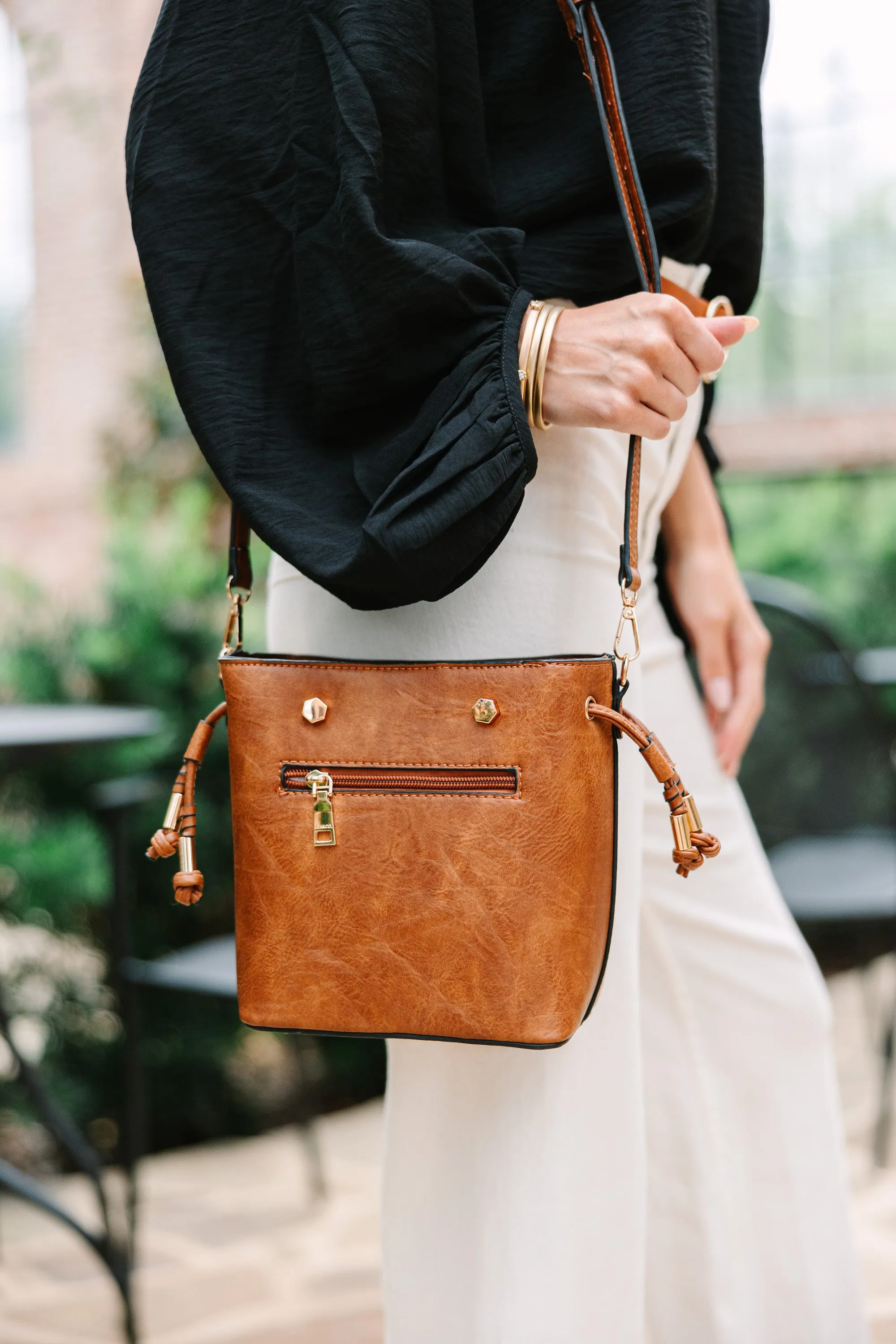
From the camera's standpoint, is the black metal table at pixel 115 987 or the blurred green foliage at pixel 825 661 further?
the blurred green foliage at pixel 825 661

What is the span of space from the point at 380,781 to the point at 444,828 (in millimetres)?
53

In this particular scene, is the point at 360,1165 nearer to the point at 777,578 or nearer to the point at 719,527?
the point at 719,527

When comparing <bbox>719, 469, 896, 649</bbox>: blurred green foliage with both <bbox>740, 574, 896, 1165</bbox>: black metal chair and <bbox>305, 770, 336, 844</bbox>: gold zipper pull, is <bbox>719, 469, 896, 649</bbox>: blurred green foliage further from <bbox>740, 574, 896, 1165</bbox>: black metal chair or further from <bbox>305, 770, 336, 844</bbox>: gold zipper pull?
<bbox>305, 770, 336, 844</bbox>: gold zipper pull

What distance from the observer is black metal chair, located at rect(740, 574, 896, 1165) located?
216 centimetres

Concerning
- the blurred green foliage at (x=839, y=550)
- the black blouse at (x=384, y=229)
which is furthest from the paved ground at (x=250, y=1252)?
the blurred green foliage at (x=839, y=550)

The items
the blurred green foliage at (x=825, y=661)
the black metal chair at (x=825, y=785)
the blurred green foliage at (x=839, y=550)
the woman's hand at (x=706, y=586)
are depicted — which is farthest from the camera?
the blurred green foliage at (x=839, y=550)

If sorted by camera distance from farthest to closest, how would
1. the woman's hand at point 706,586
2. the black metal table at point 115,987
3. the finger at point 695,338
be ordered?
the black metal table at point 115,987 < the woman's hand at point 706,586 < the finger at point 695,338

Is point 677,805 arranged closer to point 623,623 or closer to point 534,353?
point 623,623

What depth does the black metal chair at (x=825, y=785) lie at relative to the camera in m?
2.16

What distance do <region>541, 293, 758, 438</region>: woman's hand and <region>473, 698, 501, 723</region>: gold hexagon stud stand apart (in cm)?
19

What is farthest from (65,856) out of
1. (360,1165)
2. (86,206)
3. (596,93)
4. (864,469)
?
(86,206)

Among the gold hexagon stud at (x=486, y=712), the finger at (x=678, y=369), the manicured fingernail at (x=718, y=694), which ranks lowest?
the manicured fingernail at (x=718, y=694)

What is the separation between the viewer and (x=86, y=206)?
624cm

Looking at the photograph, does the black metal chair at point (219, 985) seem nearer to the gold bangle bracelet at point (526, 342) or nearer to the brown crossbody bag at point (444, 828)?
the brown crossbody bag at point (444, 828)
